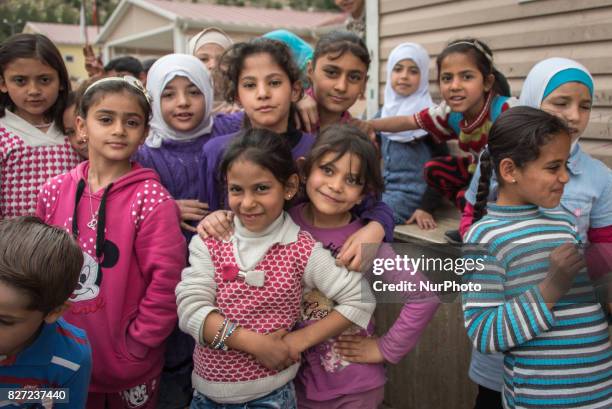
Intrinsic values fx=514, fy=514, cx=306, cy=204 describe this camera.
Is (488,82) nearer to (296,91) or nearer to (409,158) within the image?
(409,158)

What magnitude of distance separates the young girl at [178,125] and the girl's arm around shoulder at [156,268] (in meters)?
0.34

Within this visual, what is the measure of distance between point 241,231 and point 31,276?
2.33ft

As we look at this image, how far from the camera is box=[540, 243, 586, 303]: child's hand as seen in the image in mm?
1629

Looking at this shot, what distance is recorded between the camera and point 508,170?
180cm

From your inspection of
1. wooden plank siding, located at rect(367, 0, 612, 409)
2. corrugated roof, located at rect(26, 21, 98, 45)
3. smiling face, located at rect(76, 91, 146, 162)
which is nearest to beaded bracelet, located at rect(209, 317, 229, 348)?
smiling face, located at rect(76, 91, 146, 162)

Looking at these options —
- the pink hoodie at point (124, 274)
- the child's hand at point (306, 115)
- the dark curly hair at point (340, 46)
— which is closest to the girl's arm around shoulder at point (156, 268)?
the pink hoodie at point (124, 274)

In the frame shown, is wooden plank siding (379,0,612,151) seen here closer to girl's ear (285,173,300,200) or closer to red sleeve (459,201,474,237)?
red sleeve (459,201,474,237)

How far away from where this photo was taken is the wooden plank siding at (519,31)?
10.1ft

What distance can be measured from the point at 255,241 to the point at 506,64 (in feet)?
8.80

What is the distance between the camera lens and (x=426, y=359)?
3031 mm

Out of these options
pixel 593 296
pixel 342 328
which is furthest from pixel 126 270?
pixel 593 296

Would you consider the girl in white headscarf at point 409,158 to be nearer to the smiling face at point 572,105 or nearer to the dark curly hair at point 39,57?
Answer: the smiling face at point 572,105

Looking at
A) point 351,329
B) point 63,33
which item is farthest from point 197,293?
point 63,33

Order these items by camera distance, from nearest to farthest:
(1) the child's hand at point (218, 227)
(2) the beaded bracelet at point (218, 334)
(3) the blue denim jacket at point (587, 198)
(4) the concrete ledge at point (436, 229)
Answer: (2) the beaded bracelet at point (218, 334)
(1) the child's hand at point (218, 227)
(3) the blue denim jacket at point (587, 198)
(4) the concrete ledge at point (436, 229)
